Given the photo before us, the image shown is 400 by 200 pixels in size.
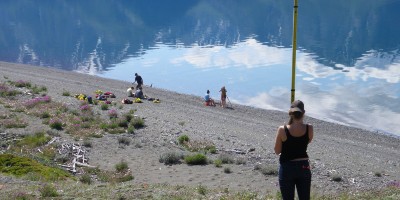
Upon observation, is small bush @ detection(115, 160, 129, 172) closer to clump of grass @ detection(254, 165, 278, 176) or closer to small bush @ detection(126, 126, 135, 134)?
clump of grass @ detection(254, 165, 278, 176)

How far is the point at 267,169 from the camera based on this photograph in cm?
1719

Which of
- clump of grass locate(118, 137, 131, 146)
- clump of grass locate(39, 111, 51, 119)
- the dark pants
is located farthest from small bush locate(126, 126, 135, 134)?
the dark pants

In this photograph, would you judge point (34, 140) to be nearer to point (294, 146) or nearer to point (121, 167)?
point (121, 167)

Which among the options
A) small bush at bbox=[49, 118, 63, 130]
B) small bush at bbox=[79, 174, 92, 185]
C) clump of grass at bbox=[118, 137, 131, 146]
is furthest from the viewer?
small bush at bbox=[49, 118, 63, 130]

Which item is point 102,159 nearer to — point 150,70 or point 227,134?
point 227,134

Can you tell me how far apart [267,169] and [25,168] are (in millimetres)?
7127

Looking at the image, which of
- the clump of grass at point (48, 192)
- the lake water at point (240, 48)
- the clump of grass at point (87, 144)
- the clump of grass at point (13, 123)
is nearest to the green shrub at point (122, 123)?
the clump of grass at point (87, 144)

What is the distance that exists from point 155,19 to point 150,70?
5458 centimetres

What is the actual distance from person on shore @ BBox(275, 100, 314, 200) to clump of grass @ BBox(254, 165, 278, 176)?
366 inches

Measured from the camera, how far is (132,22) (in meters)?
109

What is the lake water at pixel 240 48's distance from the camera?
43562 mm

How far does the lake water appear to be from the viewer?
143 feet

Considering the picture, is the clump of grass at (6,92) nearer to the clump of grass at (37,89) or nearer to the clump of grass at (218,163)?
the clump of grass at (37,89)

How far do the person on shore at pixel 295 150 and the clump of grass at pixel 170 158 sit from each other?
11.0 metres
